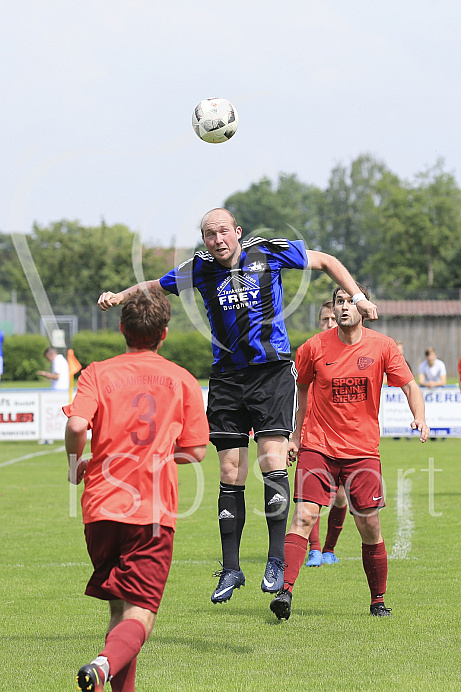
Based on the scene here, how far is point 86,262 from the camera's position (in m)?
57.3

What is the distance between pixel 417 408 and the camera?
6484mm

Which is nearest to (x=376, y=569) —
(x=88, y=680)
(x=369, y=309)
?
(x=369, y=309)

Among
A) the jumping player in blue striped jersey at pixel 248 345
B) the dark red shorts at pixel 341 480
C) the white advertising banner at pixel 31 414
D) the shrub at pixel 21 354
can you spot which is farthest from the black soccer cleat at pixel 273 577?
the shrub at pixel 21 354

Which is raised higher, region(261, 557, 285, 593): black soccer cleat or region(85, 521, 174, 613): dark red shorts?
region(85, 521, 174, 613): dark red shorts

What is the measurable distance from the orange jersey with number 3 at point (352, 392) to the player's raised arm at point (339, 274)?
729 millimetres

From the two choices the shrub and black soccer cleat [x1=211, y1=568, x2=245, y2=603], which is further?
the shrub

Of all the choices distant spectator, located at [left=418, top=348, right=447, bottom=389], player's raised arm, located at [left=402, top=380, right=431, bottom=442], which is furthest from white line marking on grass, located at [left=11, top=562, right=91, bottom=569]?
distant spectator, located at [left=418, top=348, right=447, bottom=389]

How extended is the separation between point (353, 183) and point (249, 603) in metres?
92.2

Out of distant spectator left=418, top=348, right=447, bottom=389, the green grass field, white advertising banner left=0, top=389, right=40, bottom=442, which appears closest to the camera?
the green grass field

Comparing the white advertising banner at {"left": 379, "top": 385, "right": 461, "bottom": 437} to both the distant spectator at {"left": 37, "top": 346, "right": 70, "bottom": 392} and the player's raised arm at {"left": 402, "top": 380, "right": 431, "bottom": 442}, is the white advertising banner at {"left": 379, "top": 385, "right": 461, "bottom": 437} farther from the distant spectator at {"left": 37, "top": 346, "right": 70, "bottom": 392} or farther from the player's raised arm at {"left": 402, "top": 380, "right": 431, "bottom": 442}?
the player's raised arm at {"left": 402, "top": 380, "right": 431, "bottom": 442}

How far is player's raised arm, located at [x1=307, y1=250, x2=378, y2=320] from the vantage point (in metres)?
5.88

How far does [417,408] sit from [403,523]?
5158 millimetres

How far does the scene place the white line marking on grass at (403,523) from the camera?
935 centimetres

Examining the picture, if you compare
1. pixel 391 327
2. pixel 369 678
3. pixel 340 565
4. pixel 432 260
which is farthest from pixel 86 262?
pixel 369 678
